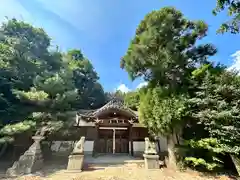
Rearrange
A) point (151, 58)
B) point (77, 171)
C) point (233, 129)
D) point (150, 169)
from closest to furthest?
point (233, 129) → point (77, 171) → point (150, 169) → point (151, 58)

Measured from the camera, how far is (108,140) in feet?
41.3

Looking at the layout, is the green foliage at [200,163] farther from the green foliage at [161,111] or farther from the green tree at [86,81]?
the green tree at [86,81]

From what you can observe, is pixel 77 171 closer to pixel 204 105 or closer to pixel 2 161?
pixel 2 161

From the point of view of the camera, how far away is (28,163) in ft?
25.1

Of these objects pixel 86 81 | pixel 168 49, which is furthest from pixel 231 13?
pixel 86 81

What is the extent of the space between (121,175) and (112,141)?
5.42 meters

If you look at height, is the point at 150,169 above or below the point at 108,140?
below

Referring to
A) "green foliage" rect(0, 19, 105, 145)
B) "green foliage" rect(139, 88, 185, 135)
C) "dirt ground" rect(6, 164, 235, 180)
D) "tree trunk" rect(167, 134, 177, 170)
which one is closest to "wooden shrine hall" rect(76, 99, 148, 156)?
"green foliage" rect(0, 19, 105, 145)

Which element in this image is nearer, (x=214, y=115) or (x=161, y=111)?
(x=214, y=115)

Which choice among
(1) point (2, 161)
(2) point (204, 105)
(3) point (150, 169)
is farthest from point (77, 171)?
(2) point (204, 105)

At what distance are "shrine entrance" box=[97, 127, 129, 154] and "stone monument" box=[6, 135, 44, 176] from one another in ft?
15.8

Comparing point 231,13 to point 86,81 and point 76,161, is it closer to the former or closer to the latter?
point 76,161

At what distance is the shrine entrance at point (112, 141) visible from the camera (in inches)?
482

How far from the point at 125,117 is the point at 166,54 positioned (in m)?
5.87
